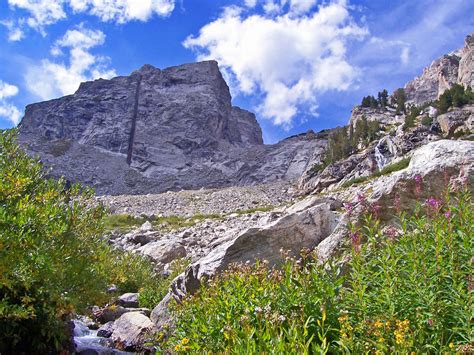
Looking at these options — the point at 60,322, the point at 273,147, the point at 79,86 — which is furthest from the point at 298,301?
the point at 79,86

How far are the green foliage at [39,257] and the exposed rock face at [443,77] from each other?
3398 inches

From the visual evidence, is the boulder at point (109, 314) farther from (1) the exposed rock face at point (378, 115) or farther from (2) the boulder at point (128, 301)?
(1) the exposed rock face at point (378, 115)

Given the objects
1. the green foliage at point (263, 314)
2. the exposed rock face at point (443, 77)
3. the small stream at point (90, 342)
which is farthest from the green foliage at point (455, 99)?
the green foliage at point (263, 314)

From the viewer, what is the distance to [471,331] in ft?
11.3

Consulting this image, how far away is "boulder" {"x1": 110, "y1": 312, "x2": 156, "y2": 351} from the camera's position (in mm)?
9094

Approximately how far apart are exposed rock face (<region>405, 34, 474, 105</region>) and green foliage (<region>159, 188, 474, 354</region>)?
86.2 metres

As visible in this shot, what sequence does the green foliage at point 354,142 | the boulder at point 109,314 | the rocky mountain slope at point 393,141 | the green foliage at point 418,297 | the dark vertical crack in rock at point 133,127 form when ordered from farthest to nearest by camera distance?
1. the dark vertical crack in rock at point 133,127
2. the green foliage at point 354,142
3. the rocky mountain slope at point 393,141
4. the boulder at point 109,314
5. the green foliage at point 418,297

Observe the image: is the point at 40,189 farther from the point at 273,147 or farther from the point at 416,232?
the point at 273,147

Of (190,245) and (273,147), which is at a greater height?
(273,147)

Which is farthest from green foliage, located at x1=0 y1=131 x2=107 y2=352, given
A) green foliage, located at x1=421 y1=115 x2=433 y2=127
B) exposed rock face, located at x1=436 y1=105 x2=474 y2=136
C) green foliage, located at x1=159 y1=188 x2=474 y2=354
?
green foliage, located at x1=421 y1=115 x2=433 y2=127

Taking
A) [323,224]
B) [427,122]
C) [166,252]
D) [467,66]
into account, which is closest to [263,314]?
[323,224]

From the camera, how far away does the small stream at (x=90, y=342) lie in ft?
27.1

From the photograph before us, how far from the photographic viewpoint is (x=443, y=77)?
10425cm

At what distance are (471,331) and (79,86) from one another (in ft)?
576
